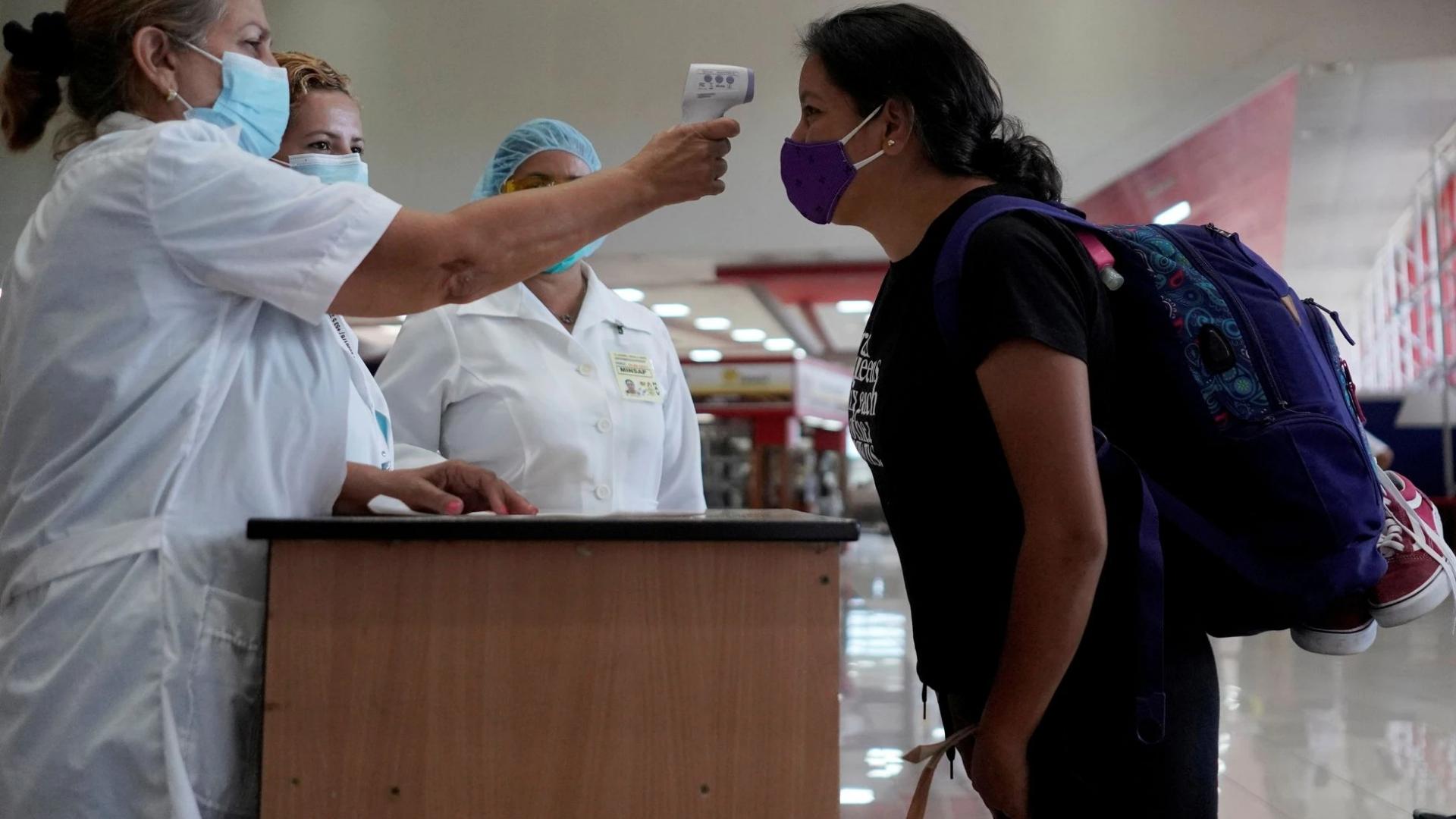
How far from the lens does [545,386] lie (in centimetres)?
223

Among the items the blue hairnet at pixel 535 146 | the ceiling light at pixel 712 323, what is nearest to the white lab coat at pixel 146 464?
the blue hairnet at pixel 535 146

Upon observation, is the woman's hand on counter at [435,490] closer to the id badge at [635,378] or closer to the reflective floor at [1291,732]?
the id badge at [635,378]

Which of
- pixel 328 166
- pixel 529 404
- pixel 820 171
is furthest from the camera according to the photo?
pixel 529 404

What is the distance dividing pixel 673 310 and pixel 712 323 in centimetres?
118

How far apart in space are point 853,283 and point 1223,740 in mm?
5858

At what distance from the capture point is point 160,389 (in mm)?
1156

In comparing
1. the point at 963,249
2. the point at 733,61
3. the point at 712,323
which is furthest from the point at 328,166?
the point at 712,323

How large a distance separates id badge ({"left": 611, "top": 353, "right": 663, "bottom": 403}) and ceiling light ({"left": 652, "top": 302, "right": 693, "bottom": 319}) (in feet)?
28.3

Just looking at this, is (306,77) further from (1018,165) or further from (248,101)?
(1018,165)

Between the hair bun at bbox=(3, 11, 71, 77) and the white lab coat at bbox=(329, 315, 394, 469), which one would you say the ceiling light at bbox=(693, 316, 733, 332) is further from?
the hair bun at bbox=(3, 11, 71, 77)

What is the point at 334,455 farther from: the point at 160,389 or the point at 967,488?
the point at 967,488

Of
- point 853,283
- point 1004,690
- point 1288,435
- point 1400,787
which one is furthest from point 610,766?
point 853,283

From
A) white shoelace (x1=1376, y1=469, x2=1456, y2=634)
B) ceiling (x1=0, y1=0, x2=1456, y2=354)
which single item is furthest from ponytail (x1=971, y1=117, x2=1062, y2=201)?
ceiling (x1=0, y1=0, x2=1456, y2=354)

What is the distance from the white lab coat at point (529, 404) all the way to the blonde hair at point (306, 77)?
19.7 inches
